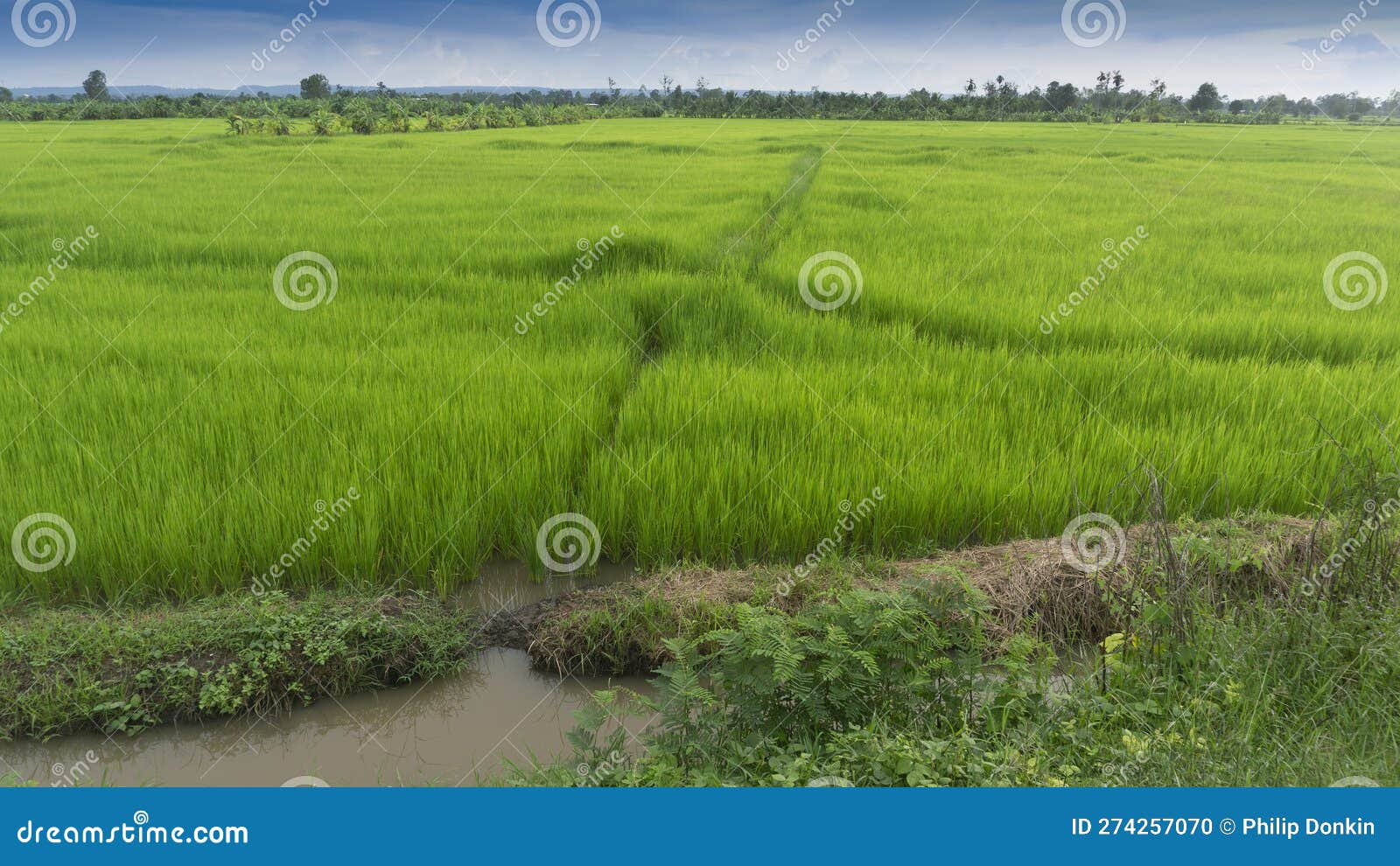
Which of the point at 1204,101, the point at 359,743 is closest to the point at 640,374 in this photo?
the point at 359,743

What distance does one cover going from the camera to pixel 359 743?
236cm

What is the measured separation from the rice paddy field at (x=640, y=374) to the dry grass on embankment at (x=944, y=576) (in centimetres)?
25

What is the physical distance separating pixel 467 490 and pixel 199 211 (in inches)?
290

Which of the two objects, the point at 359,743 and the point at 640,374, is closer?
the point at 359,743

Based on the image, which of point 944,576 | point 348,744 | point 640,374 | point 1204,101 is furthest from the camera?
point 1204,101

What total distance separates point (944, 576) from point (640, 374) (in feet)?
8.04

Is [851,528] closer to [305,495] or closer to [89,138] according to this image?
[305,495]

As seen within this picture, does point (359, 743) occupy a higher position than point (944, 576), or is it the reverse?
point (944, 576)

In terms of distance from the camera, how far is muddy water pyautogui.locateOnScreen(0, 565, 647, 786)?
2.23 metres

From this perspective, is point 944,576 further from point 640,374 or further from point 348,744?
point 640,374

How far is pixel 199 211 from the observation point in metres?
8.44

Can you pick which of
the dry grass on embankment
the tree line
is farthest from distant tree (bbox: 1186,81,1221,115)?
the dry grass on embankment

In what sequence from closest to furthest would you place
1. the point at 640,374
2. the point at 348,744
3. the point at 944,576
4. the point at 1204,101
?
the point at 348,744 → the point at 944,576 → the point at 640,374 → the point at 1204,101

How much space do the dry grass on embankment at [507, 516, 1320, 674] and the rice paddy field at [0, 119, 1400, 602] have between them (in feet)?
0.81
